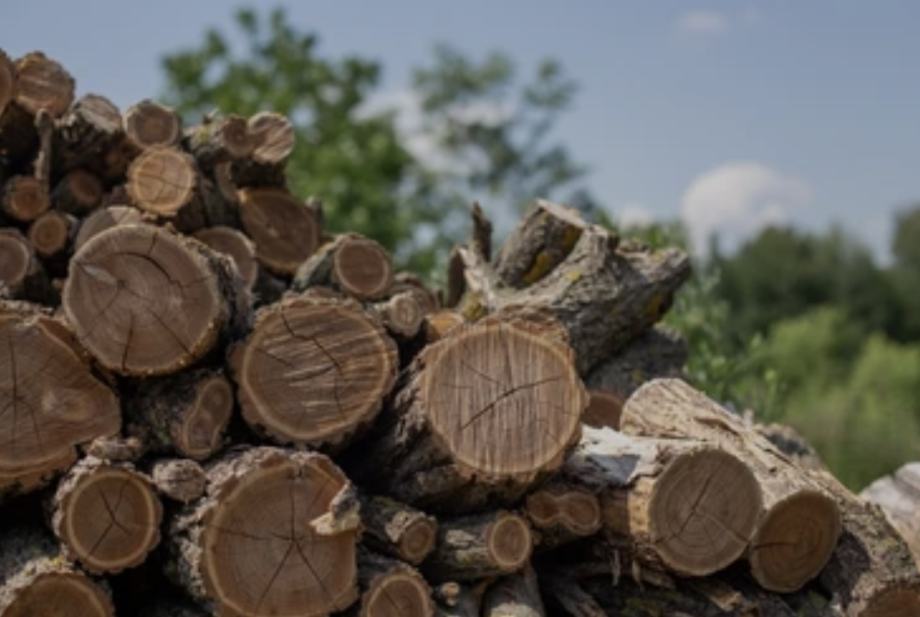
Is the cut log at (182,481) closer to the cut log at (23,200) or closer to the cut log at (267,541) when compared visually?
the cut log at (267,541)

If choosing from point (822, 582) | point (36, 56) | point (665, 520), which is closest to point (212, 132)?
point (36, 56)

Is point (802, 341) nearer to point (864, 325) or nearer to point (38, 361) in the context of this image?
point (864, 325)

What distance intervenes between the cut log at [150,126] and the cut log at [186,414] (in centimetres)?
194

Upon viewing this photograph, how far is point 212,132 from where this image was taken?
19.6 feet

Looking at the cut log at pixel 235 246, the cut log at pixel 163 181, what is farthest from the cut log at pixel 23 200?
the cut log at pixel 235 246

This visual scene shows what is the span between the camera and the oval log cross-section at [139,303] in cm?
409

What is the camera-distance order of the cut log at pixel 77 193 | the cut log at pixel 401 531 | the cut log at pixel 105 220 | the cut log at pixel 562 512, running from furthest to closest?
the cut log at pixel 77 193 → the cut log at pixel 105 220 → the cut log at pixel 562 512 → the cut log at pixel 401 531

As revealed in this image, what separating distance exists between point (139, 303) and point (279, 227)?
7.38 feet

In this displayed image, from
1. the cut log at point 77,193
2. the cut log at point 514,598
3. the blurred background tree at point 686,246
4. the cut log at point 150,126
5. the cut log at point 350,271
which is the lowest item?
the blurred background tree at point 686,246

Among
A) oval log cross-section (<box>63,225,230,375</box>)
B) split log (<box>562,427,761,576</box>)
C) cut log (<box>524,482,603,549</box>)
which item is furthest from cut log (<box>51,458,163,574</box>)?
split log (<box>562,427,761,576</box>)

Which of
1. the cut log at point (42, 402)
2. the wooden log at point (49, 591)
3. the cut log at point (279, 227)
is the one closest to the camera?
the wooden log at point (49, 591)

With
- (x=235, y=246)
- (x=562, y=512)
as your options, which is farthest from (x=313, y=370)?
(x=235, y=246)

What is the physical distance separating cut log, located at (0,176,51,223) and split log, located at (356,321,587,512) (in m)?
2.09

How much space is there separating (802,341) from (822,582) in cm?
1968
